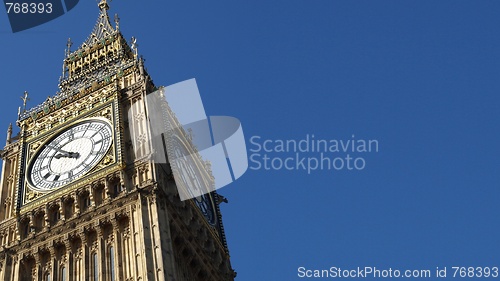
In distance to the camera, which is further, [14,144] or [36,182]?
[14,144]

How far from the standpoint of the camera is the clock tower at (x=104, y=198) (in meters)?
46.1

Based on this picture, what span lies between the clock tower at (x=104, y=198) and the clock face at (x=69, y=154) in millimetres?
79

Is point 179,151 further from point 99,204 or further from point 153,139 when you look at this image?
point 99,204

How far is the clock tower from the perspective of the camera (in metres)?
46.1

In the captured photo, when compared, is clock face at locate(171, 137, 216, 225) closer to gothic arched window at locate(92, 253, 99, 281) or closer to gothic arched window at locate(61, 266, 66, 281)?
gothic arched window at locate(92, 253, 99, 281)

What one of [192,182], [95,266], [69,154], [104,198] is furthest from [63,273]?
[192,182]

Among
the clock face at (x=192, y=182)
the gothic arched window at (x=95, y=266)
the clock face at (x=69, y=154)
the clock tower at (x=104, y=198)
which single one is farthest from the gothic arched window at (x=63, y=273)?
the clock face at (x=192, y=182)

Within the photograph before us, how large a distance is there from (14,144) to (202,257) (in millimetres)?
15379

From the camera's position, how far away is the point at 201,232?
170 ft

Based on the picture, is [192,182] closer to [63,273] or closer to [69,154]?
[69,154]

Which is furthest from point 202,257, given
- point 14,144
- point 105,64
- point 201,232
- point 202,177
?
point 105,64

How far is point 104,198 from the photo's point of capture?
161 ft

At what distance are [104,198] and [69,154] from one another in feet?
17.5

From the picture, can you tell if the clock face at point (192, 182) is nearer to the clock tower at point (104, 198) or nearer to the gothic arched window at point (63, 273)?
the clock tower at point (104, 198)
